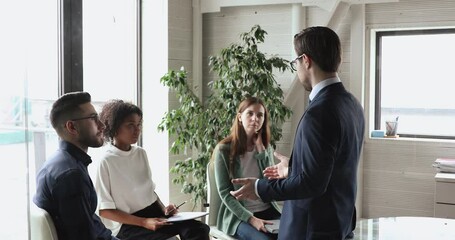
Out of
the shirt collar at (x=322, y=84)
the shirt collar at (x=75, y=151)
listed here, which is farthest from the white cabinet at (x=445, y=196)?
the shirt collar at (x=75, y=151)

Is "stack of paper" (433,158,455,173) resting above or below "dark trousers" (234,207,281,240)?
above

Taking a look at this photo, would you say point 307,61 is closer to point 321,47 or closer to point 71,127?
point 321,47

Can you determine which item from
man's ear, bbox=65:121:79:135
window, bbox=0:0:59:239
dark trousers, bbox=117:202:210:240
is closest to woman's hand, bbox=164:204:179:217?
dark trousers, bbox=117:202:210:240

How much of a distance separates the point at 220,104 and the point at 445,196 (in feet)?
5.83

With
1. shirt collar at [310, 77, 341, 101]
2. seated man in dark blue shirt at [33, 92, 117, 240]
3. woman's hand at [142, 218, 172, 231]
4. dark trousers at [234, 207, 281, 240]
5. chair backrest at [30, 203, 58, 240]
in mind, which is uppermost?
shirt collar at [310, 77, 341, 101]

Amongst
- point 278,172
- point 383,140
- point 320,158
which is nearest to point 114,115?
point 278,172

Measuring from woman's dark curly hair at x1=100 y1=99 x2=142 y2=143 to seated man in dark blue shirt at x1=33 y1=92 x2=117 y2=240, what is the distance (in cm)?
45

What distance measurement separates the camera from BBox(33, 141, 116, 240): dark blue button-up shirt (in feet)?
6.99

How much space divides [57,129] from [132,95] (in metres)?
2.15

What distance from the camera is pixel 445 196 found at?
369cm

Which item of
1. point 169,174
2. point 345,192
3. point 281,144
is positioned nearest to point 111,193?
point 345,192

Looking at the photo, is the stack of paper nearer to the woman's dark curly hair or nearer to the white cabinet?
the white cabinet

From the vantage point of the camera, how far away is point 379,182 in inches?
169

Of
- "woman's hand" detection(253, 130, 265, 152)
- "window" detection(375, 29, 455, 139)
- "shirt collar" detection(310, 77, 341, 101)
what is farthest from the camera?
"window" detection(375, 29, 455, 139)
